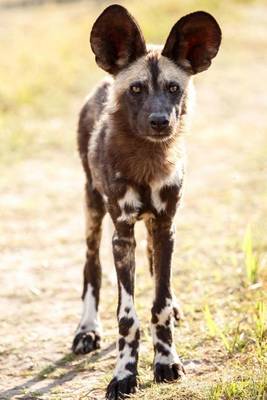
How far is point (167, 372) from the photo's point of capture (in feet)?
13.8

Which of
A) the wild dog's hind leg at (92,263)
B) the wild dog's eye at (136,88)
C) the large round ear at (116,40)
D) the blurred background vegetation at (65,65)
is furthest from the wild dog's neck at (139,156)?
the blurred background vegetation at (65,65)

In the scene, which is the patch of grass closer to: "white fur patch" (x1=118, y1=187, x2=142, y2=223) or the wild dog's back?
"white fur patch" (x1=118, y1=187, x2=142, y2=223)

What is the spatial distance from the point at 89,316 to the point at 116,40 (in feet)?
5.31

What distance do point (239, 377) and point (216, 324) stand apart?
1.02 meters

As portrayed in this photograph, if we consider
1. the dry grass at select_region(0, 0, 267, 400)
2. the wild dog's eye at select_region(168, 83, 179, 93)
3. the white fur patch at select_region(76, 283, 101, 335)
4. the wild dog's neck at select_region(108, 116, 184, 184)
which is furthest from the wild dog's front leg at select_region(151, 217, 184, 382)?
the white fur patch at select_region(76, 283, 101, 335)

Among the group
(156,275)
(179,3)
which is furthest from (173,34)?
(179,3)

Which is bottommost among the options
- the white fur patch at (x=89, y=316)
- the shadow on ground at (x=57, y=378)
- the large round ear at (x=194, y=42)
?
the shadow on ground at (x=57, y=378)

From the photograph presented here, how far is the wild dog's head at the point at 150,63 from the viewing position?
412 cm

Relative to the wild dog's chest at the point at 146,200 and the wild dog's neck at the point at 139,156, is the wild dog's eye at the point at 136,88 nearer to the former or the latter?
the wild dog's neck at the point at 139,156

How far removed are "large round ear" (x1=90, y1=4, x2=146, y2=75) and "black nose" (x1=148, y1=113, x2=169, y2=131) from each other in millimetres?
434

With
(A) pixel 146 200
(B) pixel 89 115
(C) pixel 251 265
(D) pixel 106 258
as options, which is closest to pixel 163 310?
(A) pixel 146 200

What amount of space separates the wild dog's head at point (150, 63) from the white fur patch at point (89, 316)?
1224mm

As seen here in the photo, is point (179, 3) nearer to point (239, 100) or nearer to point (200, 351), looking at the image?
point (239, 100)

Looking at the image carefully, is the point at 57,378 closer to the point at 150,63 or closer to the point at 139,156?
the point at 139,156
